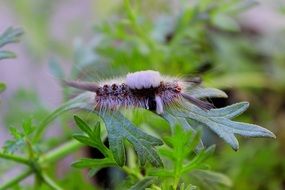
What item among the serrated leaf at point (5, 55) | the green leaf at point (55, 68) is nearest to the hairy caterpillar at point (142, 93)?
the serrated leaf at point (5, 55)

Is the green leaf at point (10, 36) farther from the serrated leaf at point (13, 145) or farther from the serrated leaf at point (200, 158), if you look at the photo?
the serrated leaf at point (200, 158)

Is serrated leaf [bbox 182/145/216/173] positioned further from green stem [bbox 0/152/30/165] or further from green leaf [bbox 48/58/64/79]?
green leaf [bbox 48/58/64/79]

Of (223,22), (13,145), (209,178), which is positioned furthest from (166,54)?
(13,145)

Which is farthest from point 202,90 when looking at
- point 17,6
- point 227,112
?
point 17,6

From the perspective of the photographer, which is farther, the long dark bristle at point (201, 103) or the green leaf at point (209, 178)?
the green leaf at point (209, 178)

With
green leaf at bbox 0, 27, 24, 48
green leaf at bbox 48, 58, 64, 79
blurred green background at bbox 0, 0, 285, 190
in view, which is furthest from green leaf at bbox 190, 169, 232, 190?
green leaf at bbox 48, 58, 64, 79


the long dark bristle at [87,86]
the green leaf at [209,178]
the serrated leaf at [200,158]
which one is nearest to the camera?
the serrated leaf at [200,158]

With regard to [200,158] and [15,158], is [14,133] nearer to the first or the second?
[15,158]

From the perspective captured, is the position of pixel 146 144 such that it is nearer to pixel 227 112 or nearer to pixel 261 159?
pixel 227 112
